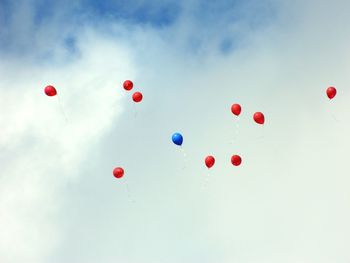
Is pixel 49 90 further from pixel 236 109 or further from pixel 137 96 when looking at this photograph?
pixel 236 109

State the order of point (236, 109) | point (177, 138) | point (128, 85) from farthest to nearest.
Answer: point (128, 85) < point (236, 109) < point (177, 138)

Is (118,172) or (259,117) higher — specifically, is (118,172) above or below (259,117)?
below

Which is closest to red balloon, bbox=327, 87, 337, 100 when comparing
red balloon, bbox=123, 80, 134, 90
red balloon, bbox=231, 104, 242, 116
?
Result: red balloon, bbox=231, 104, 242, 116

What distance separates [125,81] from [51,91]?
4232mm

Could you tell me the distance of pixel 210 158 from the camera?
28734mm

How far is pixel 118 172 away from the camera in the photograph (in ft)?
94.4

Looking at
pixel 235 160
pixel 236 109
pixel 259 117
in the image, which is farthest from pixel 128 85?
pixel 259 117

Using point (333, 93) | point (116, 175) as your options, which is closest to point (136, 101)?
point (116, 175)

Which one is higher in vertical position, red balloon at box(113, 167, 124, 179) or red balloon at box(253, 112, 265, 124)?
red balloon at box(253, 112, 265, 124)

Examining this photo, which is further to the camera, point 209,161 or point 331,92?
point 209,161

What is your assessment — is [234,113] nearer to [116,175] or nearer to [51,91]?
[116,175]

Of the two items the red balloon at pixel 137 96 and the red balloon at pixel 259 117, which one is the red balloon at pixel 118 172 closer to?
the red balloon at pixel 137 96

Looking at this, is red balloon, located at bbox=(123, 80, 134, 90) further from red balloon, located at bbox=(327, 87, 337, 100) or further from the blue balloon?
red balloon, located at bbox=(327, 87, 337, 100)

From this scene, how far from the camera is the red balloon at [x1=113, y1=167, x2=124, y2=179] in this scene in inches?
1131
